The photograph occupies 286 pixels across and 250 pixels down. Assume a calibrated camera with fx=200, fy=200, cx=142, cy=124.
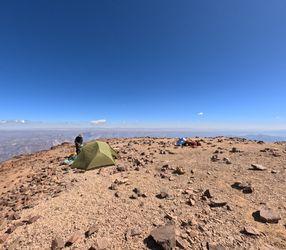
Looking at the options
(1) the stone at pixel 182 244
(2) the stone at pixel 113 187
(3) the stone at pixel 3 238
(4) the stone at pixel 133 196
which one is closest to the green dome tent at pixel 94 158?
(2) the stone at pixel 113 187

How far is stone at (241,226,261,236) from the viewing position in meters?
6.65

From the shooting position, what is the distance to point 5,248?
704 centimetres

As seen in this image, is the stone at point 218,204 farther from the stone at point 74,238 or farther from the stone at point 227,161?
the stone at point 227,161

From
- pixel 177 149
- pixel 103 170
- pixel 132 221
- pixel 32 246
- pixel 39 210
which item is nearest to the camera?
pixel 32 246

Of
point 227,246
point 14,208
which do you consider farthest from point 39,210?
point 227,246

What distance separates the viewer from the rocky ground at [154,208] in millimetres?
6731

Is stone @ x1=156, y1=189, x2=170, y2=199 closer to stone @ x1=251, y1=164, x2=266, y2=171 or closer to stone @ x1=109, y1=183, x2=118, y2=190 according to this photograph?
stone @ x1=109, y1=183, x2=118, y2=190

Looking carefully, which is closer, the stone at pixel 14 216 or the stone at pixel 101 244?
the stone at pixel 101 244

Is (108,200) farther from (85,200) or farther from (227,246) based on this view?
(227,246)

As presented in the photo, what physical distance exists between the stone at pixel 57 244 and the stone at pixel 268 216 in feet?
23.7

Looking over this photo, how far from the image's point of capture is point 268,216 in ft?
24.5

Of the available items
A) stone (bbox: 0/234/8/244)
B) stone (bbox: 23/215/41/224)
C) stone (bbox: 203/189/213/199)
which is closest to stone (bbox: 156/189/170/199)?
stone (bbox: 203/189/213/199)

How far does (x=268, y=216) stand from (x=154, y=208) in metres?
4.37

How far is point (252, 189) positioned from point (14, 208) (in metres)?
11.9
